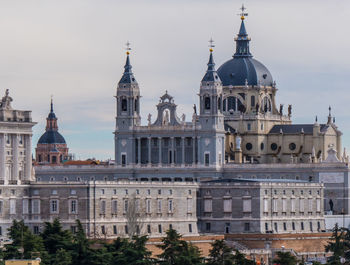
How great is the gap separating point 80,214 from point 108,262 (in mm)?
22875

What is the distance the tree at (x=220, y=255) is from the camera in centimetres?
16088

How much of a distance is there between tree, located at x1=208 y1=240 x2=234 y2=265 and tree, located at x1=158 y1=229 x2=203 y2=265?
137cm

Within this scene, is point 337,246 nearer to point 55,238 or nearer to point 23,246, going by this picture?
point 55,238

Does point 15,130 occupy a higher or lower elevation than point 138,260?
higher

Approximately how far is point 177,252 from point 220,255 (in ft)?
13.0

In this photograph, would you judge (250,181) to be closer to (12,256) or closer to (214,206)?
(214,206)

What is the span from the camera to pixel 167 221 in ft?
621

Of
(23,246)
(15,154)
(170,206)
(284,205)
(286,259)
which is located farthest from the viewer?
(284,205)

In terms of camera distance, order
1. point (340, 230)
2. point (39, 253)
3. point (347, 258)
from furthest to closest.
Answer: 1. point (340, 230)
2. point (347, 258)
3. point (39, 253)

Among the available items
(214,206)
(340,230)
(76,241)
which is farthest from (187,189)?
(76,241)

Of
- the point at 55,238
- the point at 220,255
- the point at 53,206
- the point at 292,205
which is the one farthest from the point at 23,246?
the point at 292,205

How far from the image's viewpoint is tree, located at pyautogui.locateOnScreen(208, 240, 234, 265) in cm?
16088

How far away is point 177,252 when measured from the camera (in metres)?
162

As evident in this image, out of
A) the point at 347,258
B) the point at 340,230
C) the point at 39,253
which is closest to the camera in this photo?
the point at 39,253
